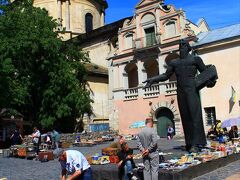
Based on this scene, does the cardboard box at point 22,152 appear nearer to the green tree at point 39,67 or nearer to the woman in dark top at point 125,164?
the green tree at point 39,67

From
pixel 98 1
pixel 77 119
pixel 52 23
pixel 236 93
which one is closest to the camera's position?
pixel 236 93

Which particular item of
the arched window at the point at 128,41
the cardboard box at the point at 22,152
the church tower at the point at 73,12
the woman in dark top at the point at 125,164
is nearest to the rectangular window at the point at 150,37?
the arched window at the point at 128,41

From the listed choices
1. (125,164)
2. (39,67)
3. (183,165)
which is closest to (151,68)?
(39,67)

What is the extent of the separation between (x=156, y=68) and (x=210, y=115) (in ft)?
23.7

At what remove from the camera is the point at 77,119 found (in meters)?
37.2

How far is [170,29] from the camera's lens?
31.3 m

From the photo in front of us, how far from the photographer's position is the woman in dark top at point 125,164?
30.8 ft

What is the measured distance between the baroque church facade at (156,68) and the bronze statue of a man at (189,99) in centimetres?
1634

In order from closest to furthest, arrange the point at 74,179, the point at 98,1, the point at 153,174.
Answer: the point at 74,179
the point at 153,174
the point at 98,1

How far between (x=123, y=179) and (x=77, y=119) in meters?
28.0

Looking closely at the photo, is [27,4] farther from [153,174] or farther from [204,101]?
[153,174]

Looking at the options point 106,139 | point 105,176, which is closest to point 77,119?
point 106,139

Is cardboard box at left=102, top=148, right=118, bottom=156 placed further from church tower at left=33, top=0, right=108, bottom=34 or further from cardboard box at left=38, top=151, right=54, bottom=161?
church tower at left=33, top=0, right=108, bottom=34

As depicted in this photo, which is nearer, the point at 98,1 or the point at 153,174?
the point at 153,174
